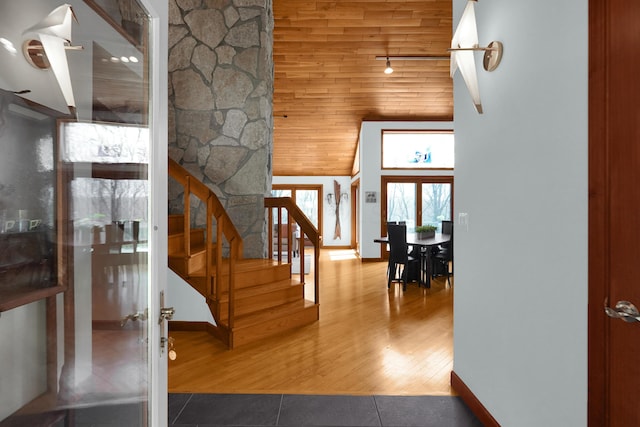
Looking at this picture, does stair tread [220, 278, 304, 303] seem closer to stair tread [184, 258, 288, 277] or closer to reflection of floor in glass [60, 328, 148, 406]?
stair tread [184, 258, 288, 277]

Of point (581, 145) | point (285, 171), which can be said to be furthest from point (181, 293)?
point (285, 171)

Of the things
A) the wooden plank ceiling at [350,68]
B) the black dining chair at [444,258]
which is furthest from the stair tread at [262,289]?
the wooden plank ceiling at [350,68]

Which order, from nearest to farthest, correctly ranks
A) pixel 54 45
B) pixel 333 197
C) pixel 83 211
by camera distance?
pixel 54 45
pixel 83 211
pixel 333 197

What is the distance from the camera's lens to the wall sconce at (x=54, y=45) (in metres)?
0.74

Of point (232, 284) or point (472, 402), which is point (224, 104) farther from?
point (472, 402)

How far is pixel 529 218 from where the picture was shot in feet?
5.24

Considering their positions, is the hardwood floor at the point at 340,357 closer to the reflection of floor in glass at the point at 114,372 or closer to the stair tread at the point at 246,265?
the stair tread at the point at 246,265

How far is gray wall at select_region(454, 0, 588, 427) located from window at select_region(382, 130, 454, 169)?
5.83 m

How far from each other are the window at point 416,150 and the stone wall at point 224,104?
432 cm

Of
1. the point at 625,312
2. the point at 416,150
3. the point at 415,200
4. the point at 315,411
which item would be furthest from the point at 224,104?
the point at 415,200

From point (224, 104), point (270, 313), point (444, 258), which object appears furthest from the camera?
point (444, 258)

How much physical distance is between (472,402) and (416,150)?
655 centimetres

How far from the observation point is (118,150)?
3.55ft

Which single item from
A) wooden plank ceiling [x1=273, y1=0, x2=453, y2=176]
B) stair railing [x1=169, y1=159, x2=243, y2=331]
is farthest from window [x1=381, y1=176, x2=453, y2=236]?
stair railing [x1=169, y1=159, x2=243, y2=331]
